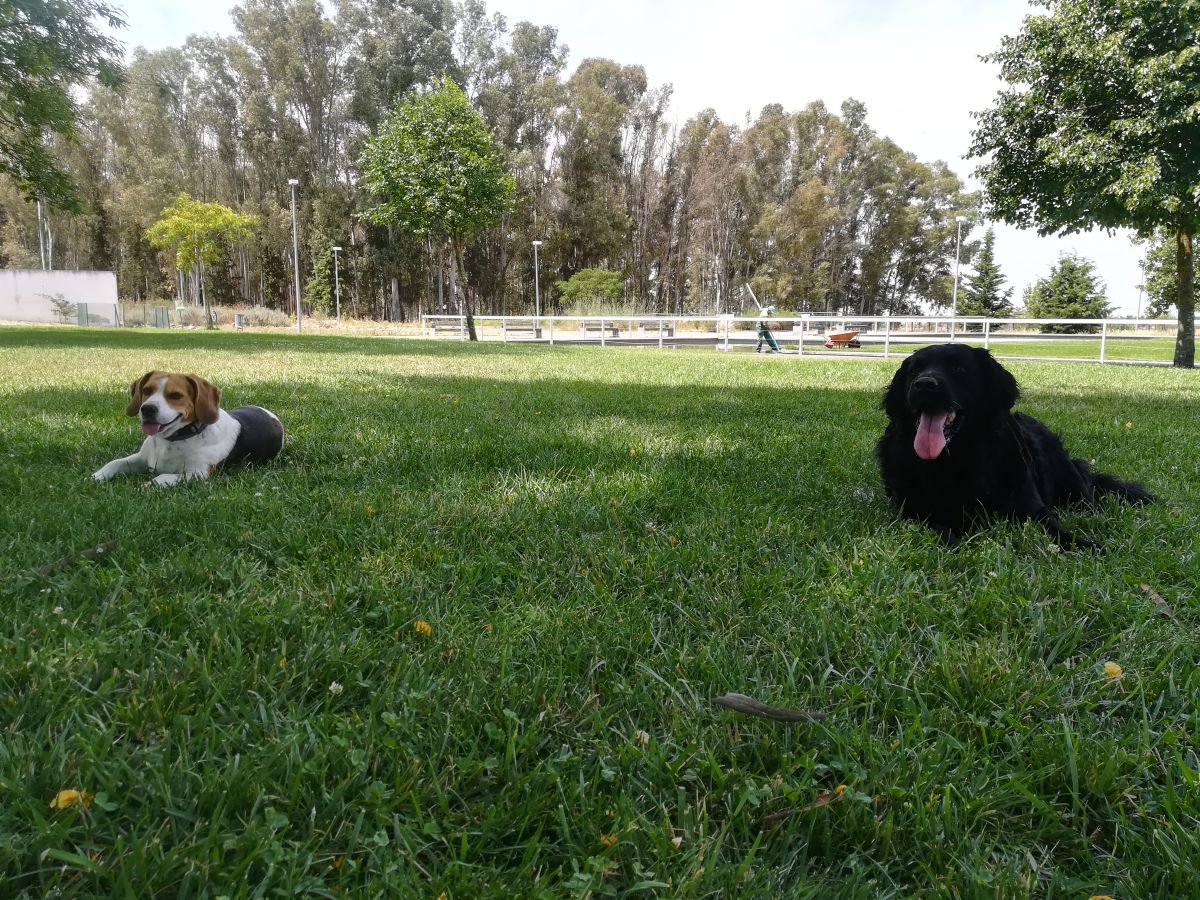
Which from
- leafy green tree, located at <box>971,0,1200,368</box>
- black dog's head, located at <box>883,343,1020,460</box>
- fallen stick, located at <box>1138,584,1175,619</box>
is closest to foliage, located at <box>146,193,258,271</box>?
leafy green tree, located at <box>971,0,1200,368</box>

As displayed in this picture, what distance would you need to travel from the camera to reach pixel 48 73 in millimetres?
Result: 16797

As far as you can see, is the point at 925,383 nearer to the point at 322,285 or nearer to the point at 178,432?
the point at 178,432

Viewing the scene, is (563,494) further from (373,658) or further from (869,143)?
(869,143)

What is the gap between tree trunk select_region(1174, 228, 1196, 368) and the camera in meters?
14.9

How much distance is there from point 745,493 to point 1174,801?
2.33 m

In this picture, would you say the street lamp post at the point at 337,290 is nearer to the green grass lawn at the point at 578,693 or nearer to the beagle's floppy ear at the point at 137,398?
the beagle's floppy ear at the point at 137,398

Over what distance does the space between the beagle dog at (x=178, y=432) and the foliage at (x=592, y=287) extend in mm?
40030

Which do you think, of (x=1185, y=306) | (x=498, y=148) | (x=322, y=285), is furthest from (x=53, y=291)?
(x=1185, y=306)

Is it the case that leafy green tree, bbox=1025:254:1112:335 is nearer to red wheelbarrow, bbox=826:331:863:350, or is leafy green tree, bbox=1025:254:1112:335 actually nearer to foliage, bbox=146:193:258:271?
red wheelbarrow, bbox=826:331:863:350

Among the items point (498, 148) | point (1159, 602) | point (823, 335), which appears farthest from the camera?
point (498, 148)

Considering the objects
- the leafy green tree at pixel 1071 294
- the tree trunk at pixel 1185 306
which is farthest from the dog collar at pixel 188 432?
the leafy green tree at pixel 1071 294

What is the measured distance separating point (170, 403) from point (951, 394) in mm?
3819

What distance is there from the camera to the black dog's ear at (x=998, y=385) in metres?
3.04

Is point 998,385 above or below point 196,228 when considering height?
below
